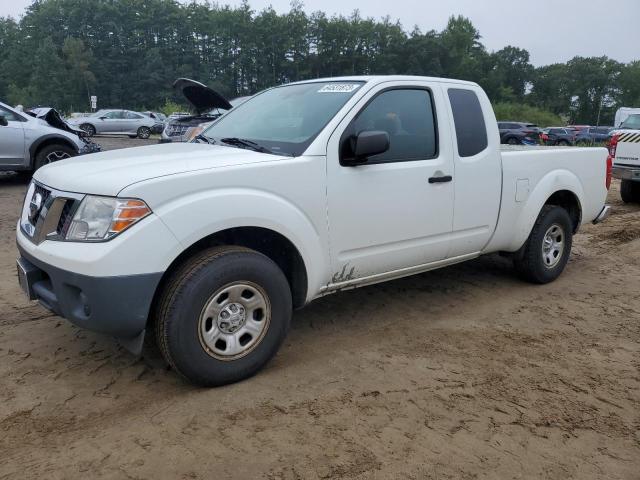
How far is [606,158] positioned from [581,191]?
0.57 metres

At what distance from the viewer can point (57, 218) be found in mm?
2904

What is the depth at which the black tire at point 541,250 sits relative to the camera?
4926mm

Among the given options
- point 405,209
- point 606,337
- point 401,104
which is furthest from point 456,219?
point 606,337

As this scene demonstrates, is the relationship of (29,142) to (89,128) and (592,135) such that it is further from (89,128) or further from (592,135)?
(592,135)

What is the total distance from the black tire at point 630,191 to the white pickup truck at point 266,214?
744 cm

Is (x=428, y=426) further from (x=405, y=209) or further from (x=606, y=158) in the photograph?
(x=606, y=158)

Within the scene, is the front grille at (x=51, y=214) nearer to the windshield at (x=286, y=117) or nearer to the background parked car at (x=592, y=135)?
the windshield at (x=286, y=117)

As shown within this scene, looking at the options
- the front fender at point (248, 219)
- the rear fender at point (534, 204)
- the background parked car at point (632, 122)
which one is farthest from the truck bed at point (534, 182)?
the background parked car at point (632, 122)

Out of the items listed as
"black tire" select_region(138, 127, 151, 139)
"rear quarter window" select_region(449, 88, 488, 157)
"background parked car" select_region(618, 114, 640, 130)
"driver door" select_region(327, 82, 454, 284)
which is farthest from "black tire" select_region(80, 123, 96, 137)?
"driver door" select_region(327, 82, 454, 284)

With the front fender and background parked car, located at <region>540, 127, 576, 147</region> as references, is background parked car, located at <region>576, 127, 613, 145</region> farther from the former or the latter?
the front fender

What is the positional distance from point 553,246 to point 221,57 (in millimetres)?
98967

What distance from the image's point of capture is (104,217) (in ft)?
8.86

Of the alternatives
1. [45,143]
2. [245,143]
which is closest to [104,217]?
[245,143]

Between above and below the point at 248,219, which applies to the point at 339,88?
above
